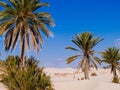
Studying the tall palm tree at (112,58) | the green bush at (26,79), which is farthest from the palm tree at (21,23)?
the tall palm tree at (112,58)

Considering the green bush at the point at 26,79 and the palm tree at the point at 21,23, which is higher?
the palm tree at the point at 21,23

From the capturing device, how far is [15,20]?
1135 inches

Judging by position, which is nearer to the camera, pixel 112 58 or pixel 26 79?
pixel 26 79

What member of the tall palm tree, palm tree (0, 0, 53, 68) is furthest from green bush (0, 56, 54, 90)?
the tall palm tree

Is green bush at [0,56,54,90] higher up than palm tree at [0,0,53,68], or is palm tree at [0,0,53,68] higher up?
palm tree at [0,0,53,68]

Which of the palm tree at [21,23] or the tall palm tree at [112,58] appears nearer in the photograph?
the palm tree at [21,23]

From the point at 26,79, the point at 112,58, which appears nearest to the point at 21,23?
the point at 26,79

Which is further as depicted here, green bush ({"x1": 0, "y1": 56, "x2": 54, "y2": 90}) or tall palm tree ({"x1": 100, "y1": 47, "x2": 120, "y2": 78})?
tall palm tree ({"x1": 100, "y1": 47, "x2": 120, "y2": 78})

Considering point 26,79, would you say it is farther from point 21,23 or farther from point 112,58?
point 112,58

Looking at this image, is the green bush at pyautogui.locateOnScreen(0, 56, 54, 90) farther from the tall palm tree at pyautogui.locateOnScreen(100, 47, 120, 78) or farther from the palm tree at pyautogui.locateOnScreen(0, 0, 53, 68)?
the tall palm tree at pyautogui.locateOnScreen(100, 47, 120, 78)

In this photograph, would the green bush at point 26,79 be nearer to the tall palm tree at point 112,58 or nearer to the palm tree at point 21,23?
the palm tree at point 21,23

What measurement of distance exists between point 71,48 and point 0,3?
1528 cm

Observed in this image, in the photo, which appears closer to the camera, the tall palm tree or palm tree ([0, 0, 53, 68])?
palm tree ([0, 0, 53, 68])

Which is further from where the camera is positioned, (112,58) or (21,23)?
(112,58)
